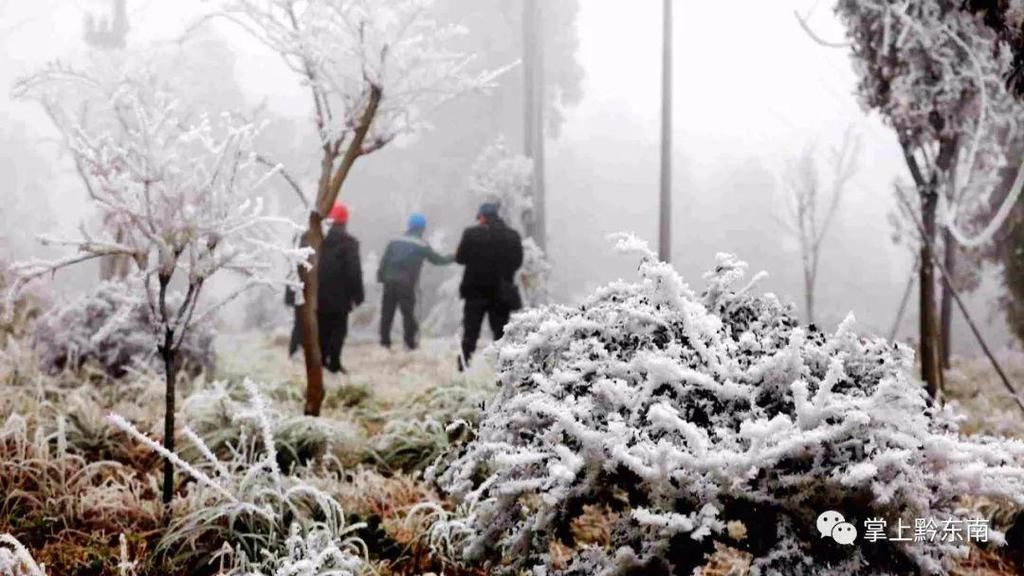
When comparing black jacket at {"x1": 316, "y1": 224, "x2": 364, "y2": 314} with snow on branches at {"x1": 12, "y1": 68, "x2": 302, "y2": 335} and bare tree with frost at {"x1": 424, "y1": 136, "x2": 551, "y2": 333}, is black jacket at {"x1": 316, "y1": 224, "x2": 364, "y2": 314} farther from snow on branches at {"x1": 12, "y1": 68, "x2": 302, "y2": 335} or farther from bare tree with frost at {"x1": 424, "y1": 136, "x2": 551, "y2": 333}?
snow on branches at {"x1": 12, "y1": 68, "x2": 302, "y2": 335}

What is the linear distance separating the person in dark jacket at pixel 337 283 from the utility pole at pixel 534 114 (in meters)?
4.76

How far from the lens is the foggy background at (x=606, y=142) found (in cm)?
2001

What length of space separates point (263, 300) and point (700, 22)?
40436mm

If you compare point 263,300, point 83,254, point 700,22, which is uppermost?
point 700,22

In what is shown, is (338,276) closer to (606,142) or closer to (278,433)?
(278,433)

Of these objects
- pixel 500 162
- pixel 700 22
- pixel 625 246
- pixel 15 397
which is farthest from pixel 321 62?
pixel 700 22

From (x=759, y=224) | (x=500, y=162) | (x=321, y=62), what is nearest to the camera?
(x=321, y=62)

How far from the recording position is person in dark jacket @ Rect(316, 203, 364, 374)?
8375 millimetres

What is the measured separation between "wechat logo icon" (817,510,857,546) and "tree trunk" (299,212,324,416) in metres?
3.81

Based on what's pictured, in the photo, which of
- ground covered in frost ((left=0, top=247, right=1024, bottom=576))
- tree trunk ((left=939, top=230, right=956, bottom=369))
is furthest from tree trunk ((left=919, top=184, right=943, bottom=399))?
tree trunk ((left=939, top=230, right=956, bottom=369))

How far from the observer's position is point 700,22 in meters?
52.7

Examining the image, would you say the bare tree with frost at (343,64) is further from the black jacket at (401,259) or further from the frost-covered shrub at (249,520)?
the black jacket at (401,259)

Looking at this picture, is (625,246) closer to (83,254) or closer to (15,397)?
(83,254)

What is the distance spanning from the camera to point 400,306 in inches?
427
